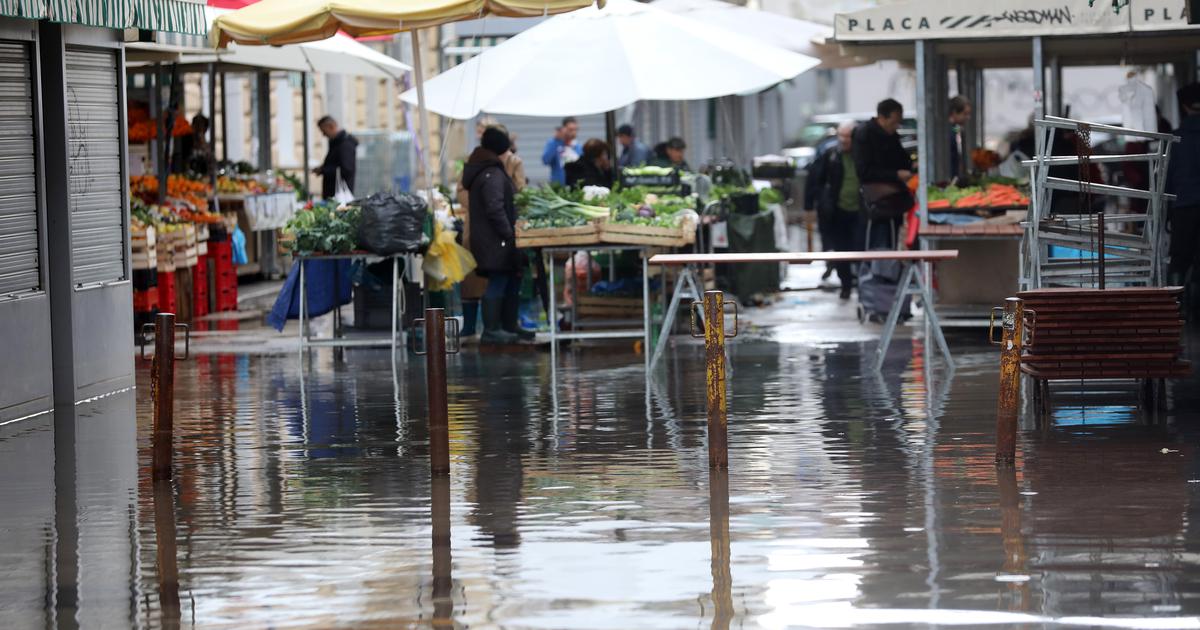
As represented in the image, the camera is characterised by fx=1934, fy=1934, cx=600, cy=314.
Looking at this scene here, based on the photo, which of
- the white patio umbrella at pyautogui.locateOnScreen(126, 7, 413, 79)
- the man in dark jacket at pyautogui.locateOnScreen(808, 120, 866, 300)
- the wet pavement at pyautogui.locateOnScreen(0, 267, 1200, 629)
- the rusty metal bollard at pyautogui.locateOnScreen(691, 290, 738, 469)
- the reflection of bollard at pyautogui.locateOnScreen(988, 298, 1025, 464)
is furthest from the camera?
the white patio umbrella at pyautogui.locateOnScreen(126, 7, 413, 79)

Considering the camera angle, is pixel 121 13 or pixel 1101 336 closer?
pixel 1101 336

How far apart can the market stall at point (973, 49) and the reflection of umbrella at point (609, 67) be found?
1.00 m

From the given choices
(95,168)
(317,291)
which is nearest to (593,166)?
(317,291)

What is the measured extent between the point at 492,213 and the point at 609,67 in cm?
171

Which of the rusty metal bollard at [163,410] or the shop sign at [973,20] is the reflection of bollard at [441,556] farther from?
the shop sign at [973,20]

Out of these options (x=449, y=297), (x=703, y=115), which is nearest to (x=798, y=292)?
(x=449, y=297)

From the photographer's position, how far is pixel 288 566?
7.62 m

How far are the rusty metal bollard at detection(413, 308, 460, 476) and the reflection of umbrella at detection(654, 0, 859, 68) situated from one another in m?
9.35

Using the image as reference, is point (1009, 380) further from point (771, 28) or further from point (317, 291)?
point (771, 28)

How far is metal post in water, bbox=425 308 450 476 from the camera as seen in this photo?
9539mm

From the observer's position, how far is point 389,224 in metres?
15.6

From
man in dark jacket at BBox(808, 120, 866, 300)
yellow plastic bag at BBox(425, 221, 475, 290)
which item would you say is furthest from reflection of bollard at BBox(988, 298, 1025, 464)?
→ man in dark jacket at BBox(808, 120, 866, 300)

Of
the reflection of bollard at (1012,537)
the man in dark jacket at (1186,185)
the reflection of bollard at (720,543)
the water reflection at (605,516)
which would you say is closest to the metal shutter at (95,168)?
the water reflection at (605,516)

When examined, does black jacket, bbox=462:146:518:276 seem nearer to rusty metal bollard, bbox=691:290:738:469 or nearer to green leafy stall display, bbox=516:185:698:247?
green leafy stall display, bbox=516:185:698:247
